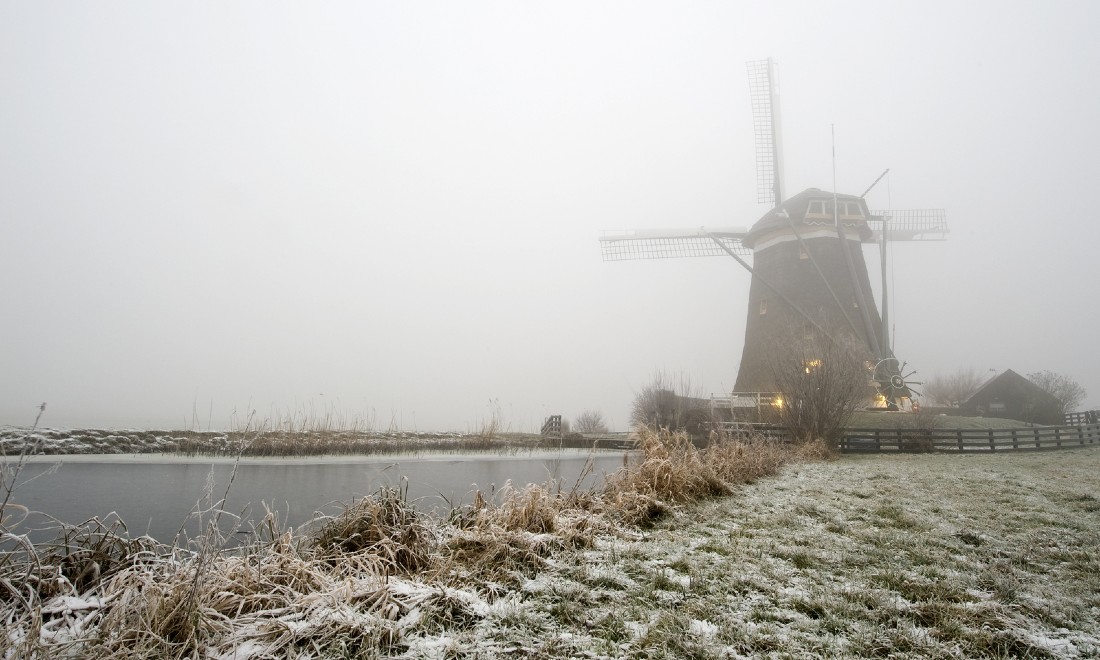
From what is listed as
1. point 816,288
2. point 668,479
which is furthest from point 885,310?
point 668,479

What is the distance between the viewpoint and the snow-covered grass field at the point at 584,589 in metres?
2.34

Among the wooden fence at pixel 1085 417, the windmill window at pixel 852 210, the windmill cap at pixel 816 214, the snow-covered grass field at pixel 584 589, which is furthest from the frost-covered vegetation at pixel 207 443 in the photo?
the wooden fence at pixel 1085 417

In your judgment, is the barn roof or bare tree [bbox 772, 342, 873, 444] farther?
the barn roof

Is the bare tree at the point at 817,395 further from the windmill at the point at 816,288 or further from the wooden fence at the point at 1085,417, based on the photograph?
the wooden fence at the point at 1085,417

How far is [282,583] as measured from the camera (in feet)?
9.86

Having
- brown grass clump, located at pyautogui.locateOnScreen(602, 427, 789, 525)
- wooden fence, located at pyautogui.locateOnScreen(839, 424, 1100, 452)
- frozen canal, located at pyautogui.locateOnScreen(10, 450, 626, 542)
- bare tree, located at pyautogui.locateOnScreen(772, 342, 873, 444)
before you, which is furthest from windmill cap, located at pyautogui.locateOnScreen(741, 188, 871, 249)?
brown grass clump, located at pyautogui.locateOnScreen(602, 427, 789, 525)

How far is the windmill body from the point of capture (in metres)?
21.1

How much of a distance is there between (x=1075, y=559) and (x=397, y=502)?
501 centimetres

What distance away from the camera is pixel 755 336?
23297mm

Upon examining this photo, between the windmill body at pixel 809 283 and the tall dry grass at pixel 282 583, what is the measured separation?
18497 mm

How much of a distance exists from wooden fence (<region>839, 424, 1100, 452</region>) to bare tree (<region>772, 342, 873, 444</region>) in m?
1.63

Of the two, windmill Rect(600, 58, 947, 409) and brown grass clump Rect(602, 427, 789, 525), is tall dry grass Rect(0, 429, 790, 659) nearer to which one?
brown grass clump Rect(602, 427, 789, 525)

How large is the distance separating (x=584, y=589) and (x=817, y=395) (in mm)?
12969

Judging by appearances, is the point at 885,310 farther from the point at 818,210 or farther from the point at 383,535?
the point at 383,535
